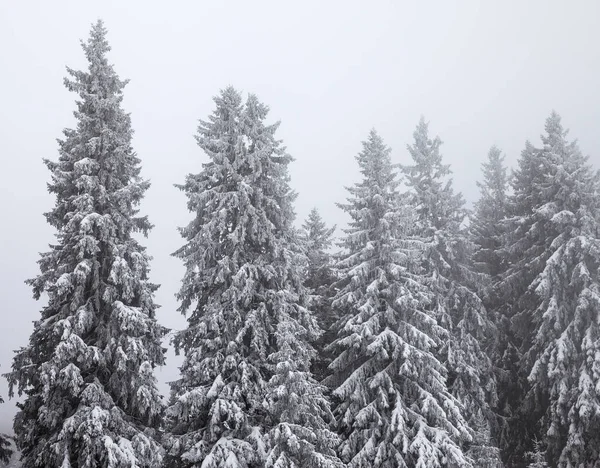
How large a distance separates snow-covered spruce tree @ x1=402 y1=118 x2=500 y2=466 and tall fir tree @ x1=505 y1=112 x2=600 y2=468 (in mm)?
1984

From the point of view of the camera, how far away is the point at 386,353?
62.4 ft

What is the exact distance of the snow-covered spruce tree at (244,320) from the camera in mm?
14891

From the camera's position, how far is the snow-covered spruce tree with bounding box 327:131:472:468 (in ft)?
58.7

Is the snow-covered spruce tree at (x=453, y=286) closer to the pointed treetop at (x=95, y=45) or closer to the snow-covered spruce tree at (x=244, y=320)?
the snow-covered spruce tree at (x=244, y=320)

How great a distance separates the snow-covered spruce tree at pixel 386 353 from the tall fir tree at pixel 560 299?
17.8ft

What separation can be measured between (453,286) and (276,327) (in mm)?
12295

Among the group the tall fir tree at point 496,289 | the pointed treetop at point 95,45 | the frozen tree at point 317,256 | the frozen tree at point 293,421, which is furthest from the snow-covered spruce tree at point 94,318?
the tall fir tree at point 496,289

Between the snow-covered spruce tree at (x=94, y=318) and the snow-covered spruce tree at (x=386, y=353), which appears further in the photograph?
the snow-covered spruce tree at (x=386, y=353)

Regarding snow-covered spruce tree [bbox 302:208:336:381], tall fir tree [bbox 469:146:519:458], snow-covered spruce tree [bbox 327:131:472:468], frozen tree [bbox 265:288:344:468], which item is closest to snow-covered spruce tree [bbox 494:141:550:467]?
tall fir tree [bbox 469:146:519:458]

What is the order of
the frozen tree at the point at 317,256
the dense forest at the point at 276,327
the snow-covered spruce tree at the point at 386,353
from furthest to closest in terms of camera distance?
1. the frozen tree at the point at 317,256
2. the snow-covered spruce tree at the point at 386,353
3. the dense forest at the point at 276,327

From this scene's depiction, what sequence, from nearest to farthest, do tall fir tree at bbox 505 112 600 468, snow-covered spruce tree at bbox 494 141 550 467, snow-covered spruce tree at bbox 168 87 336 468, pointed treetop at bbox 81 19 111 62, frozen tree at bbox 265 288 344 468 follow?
1. frozen tree at bbox 265 288 344 468
2. snow-covered spruce tree at bbox 168 87 336 468
3. pointed treetop at bbox 81 19 111 62
4. tall fir tree at bbox 505 112 600 468
5. snow-covered spruce tree at bbox 494 141 550 467

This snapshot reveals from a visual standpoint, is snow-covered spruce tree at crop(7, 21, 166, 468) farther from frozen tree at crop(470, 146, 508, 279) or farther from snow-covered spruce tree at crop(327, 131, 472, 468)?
frozen tree at crop(470, 146, 508, 279)

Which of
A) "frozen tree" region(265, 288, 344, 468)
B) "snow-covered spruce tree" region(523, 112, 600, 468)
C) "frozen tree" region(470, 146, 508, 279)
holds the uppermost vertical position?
"frozen tree" region(470, 146, 508, 279)

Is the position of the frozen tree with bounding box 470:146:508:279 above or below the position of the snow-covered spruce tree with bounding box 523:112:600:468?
above
